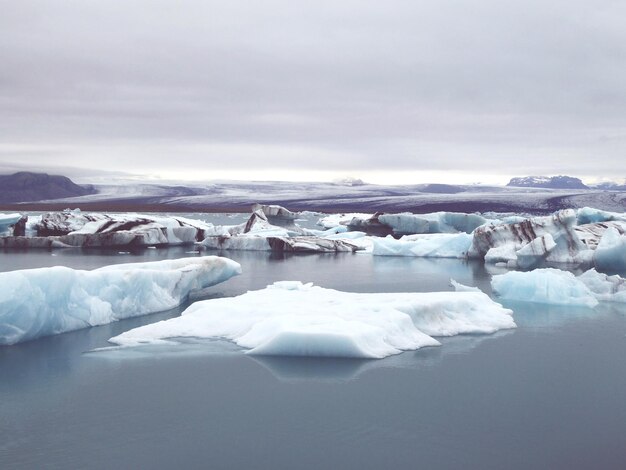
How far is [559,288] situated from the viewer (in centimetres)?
938

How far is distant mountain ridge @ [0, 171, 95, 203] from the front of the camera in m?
108

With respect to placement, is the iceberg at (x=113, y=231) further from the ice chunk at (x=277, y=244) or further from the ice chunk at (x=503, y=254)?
the ice chunk at (x=503, y=254)

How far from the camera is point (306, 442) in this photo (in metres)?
4.07

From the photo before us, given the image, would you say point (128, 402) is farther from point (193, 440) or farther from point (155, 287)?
point (155, 287)

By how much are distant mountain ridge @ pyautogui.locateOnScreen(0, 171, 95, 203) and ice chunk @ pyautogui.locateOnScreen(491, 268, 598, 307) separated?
109 m

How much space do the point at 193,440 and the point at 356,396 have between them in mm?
1392

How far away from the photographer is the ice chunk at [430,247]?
16.9 metres

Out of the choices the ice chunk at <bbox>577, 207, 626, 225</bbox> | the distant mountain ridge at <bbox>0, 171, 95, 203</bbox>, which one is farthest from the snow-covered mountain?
the ice chunk at <bbox>577, 207, 626, 225</bbox>

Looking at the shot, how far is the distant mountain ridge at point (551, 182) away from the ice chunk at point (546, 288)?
154 metres

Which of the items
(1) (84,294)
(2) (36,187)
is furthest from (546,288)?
(2) (36,187)

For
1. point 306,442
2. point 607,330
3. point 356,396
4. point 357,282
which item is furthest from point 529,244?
point 306,442

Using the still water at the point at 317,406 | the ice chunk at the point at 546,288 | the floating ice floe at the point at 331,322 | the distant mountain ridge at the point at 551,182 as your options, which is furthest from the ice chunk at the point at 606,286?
the distant mountain ridge at the point at 551,182

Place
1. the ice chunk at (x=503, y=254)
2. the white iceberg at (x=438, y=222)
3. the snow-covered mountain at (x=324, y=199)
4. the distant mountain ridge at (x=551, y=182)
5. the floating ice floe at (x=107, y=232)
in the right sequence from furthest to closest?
the distant mountain ridge at (x=551, y=182) < the snow-covered mountain at (x=324, y=199) < the white iceberg at (x=438, y=222) < the floating ice floe at (x=107, y=232) < the ice chunk at (x=503, y=254)

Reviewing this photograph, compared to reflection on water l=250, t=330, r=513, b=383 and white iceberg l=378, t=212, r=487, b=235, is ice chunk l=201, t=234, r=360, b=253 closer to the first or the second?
white iceberg l=378, t=212, r=487, b=235
